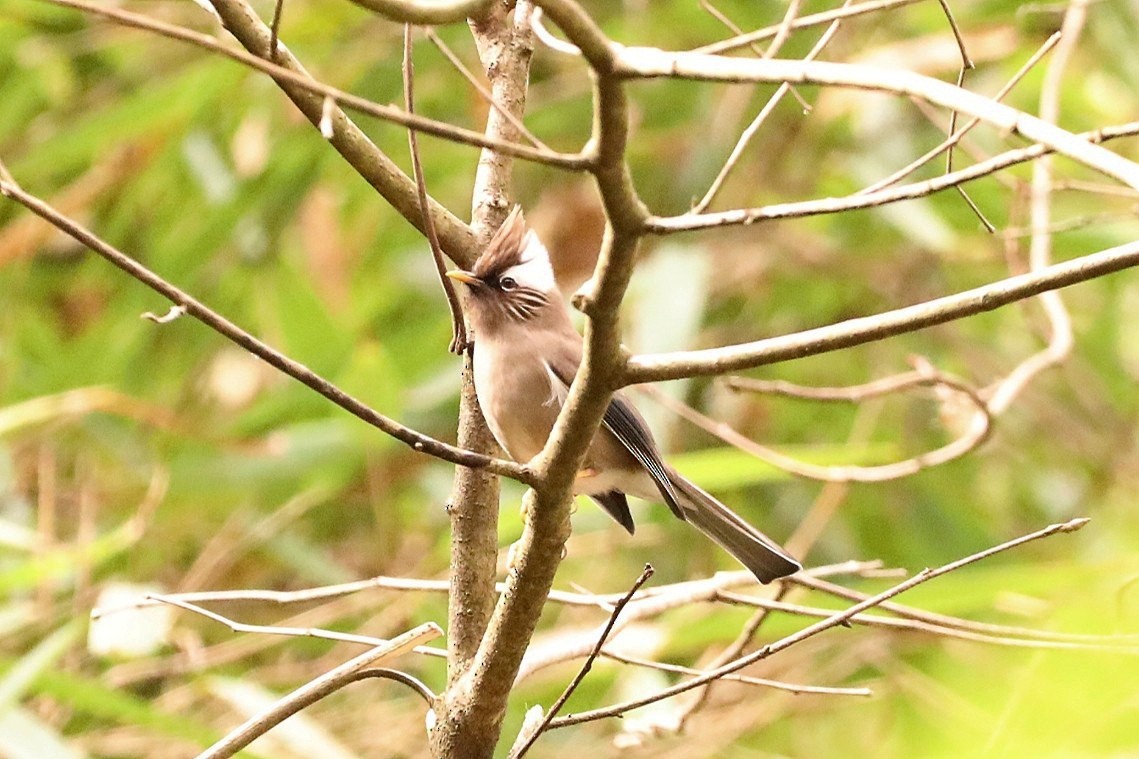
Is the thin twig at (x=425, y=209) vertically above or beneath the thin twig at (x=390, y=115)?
above

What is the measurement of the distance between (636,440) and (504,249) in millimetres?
436

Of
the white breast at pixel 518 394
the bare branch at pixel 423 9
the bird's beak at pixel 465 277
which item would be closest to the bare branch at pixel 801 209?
the bare branch at pixel 423 9

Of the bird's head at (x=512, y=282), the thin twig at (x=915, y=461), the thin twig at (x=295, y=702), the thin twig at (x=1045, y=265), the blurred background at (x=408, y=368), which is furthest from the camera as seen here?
the blurred background at (x=408, y=368)

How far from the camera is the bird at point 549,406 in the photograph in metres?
2.15

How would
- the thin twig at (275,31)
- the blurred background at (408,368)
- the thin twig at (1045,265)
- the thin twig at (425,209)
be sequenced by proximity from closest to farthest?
the thin twig at (275,31), the thin twig at (425,209), the thin twig at (1045,265), the blurred background at (408,368)

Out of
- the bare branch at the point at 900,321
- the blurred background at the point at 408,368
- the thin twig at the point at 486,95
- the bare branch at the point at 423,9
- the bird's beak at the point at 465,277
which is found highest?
the blurred background at the point at 408,368

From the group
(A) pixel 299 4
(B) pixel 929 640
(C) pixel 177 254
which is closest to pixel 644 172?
(A) pixel 299 4

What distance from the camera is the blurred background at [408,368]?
3.21 m

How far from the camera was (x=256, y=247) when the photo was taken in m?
4.01

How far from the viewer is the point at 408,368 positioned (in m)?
3.72

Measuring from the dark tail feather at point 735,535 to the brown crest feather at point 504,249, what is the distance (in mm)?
496

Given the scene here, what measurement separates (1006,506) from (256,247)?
2.75 m

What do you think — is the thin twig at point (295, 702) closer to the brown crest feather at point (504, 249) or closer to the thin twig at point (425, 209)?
the thin twig at point (425, 209)

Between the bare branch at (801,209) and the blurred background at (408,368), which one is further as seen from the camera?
the blurred background at (408,368)
